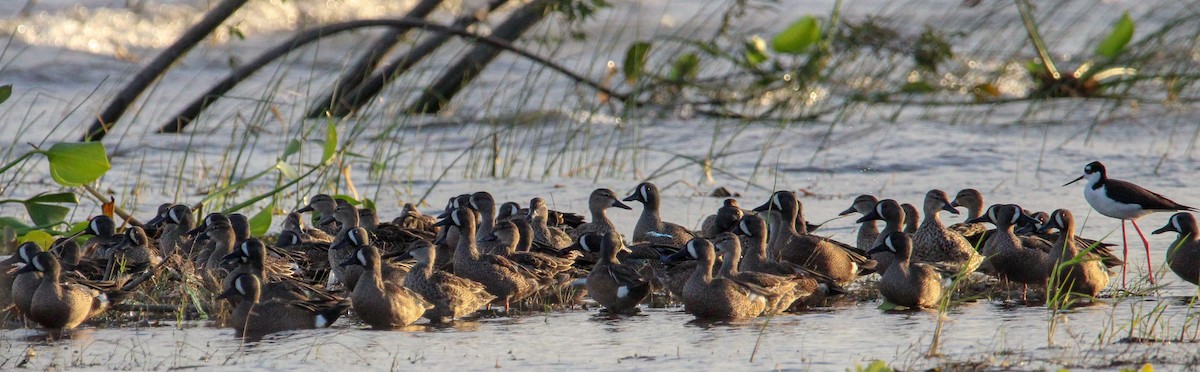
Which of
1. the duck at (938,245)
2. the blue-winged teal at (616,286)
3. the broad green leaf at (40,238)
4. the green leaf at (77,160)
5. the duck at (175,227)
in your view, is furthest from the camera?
the duck at (175,227)

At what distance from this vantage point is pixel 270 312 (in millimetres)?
6688

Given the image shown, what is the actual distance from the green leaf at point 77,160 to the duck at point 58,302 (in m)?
0.94

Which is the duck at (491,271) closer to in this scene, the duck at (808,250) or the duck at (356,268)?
the duck at (356,268)

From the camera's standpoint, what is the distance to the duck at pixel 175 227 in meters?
8.78

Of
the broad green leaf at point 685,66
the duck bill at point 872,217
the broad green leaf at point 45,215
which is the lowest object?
the duck bill at point 872,217

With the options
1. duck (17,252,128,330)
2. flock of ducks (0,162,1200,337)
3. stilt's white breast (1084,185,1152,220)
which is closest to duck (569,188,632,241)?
flock of ducks (0,162,1200,337)

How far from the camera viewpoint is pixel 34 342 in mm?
6469

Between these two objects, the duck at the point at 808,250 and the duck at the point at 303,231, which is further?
the duck at the point at 303,231

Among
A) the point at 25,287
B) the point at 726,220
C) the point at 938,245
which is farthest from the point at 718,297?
the point at 25,287

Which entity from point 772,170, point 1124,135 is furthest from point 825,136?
point 1124,135

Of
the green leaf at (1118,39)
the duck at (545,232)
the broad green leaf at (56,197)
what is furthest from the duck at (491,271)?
the green leaf at (1118,39)

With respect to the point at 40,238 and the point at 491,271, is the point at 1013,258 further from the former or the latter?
the point at 40,238

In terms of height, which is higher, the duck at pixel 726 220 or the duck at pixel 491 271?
the duck at pixel 726 220

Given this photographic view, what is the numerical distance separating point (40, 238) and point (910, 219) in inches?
202
